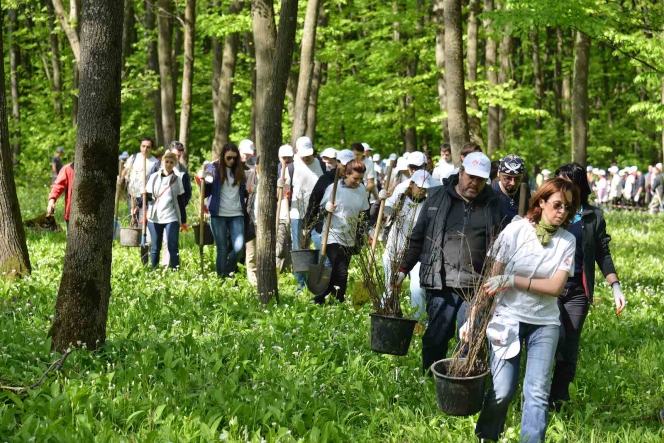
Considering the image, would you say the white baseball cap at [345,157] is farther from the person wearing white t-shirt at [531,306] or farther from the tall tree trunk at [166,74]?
the tall tree trunk at [166,74]

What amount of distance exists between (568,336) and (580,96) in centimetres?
1610

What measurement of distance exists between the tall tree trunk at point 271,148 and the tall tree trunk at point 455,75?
405cm

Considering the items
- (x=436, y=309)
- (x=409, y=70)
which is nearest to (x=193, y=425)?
(x=436, y=309)

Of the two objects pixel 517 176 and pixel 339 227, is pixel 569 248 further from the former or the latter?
pixel 339 227

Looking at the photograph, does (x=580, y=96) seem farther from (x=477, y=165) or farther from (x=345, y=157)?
(x=477, y=165)

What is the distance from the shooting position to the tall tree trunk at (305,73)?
1647 cm

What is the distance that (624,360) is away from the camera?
→ 8328 mm

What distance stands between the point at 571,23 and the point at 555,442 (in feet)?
30.5

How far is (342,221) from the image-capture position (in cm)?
1047

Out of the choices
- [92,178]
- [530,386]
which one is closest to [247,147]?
[92,178]

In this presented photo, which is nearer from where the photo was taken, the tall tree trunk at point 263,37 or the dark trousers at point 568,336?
the dark trousers at point 568,336

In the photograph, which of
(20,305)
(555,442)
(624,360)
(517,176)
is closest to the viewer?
(555,442)

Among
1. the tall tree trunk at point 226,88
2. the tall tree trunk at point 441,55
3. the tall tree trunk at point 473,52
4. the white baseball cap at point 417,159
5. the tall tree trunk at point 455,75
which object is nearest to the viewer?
the white baseball cap at point 417,159

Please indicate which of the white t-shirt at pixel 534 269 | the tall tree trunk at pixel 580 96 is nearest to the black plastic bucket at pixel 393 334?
the white t-shirt at pixel 534 269
